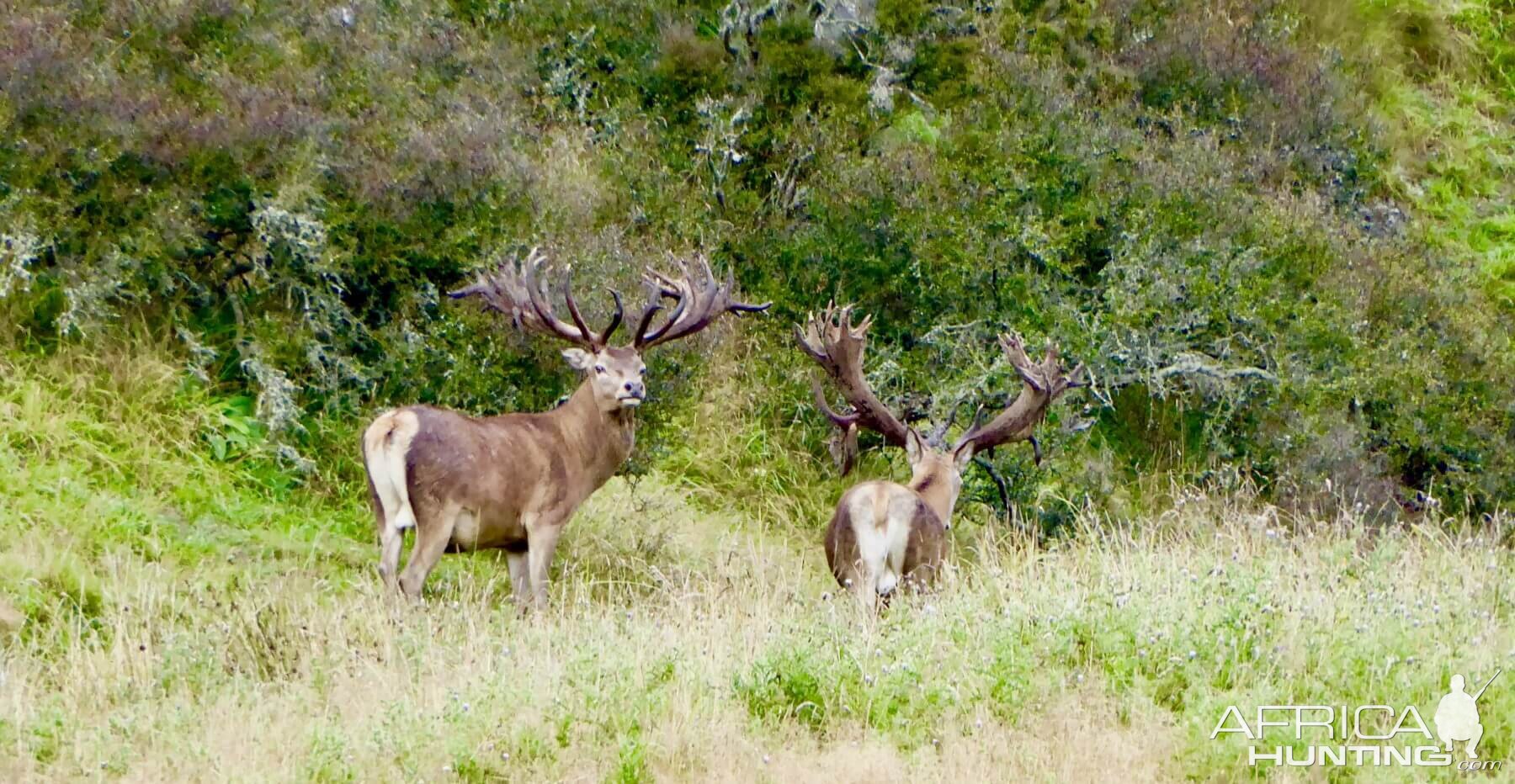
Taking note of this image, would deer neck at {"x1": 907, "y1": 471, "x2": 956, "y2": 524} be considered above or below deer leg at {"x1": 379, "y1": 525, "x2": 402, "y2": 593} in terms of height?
above

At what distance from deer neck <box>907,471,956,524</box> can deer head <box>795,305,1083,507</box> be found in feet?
0.53

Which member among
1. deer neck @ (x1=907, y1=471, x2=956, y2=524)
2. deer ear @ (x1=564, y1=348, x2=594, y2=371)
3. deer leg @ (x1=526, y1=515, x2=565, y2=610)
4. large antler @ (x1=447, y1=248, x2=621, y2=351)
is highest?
large antler @ (x1=447, y1=248, x2=621, y2=351)

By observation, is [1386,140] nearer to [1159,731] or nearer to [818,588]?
[818,588]

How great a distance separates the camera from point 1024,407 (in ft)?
36.6

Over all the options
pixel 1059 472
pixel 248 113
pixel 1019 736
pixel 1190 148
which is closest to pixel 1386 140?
pixel 1190 148

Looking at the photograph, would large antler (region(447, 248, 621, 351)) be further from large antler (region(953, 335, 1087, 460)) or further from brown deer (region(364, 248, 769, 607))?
large antler (region(953, 335, 1087, 460))

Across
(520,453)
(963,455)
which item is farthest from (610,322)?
(963,455)

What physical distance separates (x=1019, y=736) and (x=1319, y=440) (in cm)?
616

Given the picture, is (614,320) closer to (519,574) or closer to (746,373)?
(519,574)

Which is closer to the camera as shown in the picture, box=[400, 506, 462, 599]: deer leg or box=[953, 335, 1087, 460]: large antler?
box=[400, 506, 462, 599]: deer leg

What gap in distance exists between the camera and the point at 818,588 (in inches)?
428

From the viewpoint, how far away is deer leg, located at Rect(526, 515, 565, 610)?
9719mm

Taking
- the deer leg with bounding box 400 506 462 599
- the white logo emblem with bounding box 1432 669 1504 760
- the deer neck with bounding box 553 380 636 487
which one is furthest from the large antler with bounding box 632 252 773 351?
the white logo emblem with bounding box 1432 669 1504 760

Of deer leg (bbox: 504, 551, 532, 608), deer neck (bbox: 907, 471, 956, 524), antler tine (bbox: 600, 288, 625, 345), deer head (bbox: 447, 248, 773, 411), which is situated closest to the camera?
antler tine (bbox: 600, 288, 625, 345)
